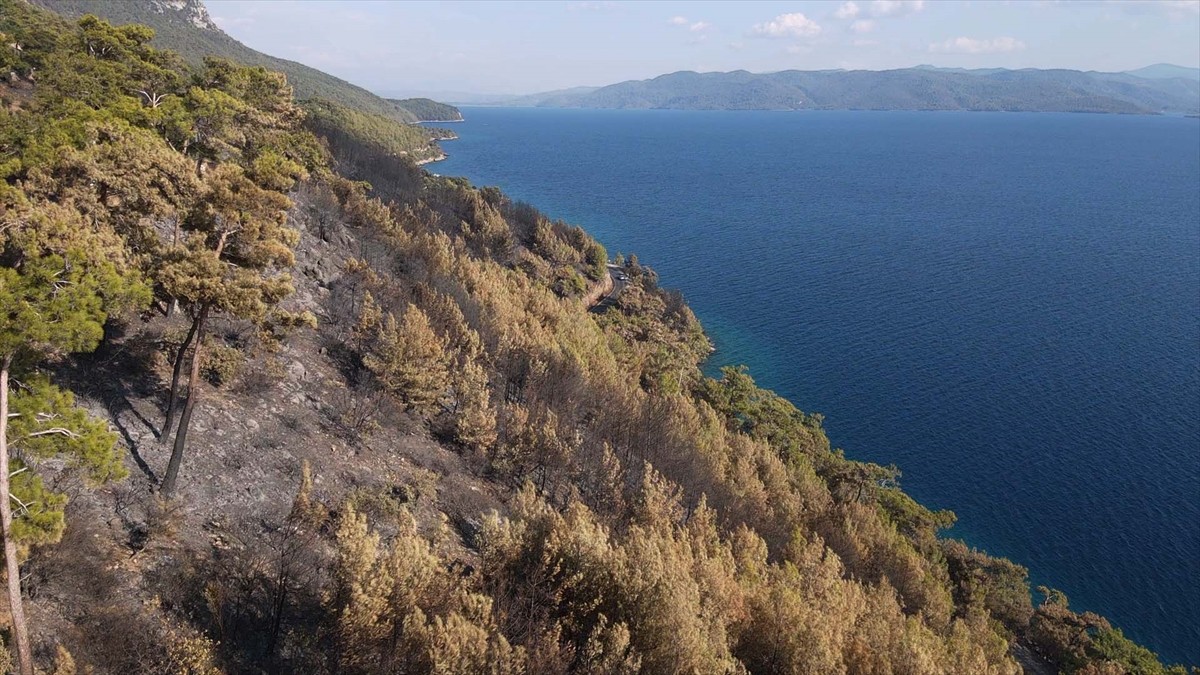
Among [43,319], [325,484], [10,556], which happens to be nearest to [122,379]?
[325,484]

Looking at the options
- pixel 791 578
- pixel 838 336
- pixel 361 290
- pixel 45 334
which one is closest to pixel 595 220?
pixel 838 336

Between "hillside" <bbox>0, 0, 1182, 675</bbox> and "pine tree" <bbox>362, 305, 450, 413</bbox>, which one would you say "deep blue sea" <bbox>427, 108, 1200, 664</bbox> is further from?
"pine tree" <bbox>362, 305, 450, 413</bbox>

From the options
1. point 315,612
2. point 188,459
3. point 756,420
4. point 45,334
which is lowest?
point 756,420

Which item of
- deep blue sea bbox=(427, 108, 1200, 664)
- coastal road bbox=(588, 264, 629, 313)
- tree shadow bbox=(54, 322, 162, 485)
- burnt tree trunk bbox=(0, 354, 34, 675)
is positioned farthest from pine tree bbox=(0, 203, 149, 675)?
coastal road bbox=(588, 264, 629, 313)

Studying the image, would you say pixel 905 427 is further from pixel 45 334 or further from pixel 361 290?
pixel 45 334

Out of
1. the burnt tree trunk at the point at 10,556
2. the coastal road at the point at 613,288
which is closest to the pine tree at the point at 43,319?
the burnt tree trunk at the point at 10,556

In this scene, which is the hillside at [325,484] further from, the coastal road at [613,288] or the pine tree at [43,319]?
the coastal road at [613,288]
